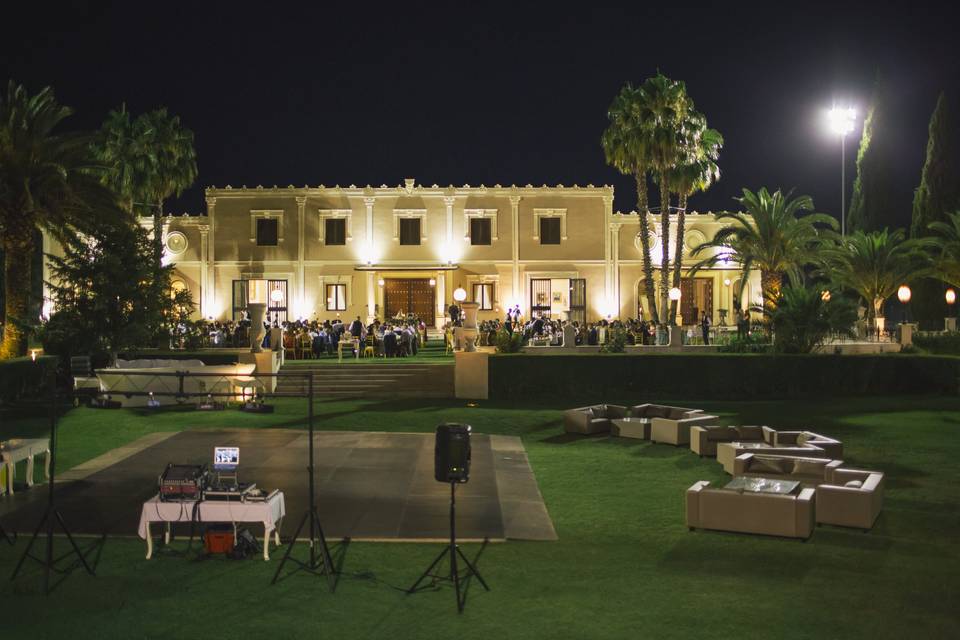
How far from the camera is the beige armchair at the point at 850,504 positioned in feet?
32.8

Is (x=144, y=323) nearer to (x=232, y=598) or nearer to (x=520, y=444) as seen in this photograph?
(x=520, y=444)

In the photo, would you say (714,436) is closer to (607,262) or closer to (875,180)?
(607,262)

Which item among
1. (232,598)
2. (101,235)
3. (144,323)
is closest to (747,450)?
(232,598)

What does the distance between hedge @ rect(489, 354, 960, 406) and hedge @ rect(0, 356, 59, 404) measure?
488 inches

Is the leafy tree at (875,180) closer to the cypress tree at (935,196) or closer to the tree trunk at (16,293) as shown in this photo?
the cypress tree at (935,196)

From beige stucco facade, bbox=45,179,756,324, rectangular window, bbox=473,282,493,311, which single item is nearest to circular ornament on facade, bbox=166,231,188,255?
beige stucco facade, bbox=45,179,756,324

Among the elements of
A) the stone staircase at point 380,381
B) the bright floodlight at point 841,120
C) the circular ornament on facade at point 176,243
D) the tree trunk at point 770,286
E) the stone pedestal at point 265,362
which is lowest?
the stone staircase at point 380,381

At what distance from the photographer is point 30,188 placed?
950 inches

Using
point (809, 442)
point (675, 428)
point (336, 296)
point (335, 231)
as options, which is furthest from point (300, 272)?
point (809, 442)

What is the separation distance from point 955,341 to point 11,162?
30074 millimetres

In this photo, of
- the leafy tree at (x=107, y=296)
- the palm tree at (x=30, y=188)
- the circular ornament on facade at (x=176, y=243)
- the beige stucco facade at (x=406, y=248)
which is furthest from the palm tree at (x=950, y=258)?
the circular ornament on facade at (x=176, y=243)

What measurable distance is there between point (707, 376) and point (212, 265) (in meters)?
27.7

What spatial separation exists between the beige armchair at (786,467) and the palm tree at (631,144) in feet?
78.2

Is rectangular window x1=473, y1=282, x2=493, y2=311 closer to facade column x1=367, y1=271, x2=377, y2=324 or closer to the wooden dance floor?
facade column x1=367, y1=271, x2=377, y2=324
